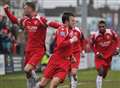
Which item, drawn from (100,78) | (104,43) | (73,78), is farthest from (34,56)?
(104,43)

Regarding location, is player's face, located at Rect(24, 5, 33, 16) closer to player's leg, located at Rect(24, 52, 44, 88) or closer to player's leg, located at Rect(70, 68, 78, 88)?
player's leg, located at Rect(24, 52, 44, 88)

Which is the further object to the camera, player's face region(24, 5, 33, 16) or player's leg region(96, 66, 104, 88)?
player's leg region(96, 66, 104, 88)

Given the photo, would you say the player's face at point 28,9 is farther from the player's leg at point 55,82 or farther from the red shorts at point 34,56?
the player's leg at point 55,82

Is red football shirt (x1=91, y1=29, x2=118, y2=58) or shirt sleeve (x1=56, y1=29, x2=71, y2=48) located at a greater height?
shirt sleeve (x1=56, y1=29, x2=71, y2=48)

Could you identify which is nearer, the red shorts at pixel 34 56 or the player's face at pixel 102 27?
the red shorts at pixel 34 56

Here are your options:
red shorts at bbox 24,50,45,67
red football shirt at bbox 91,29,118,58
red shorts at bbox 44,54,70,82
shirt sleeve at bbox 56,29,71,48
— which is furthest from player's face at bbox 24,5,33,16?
red football shirt at bbox 91,29,118,58

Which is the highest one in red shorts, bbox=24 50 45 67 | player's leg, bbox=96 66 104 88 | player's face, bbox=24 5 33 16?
player's face, bbox=24 5 33 16

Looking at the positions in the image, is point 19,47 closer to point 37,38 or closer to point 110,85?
point 110,85

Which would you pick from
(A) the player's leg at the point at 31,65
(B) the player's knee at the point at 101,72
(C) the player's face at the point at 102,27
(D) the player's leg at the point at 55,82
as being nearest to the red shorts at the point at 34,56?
(A) the player's leg at the point at 31,65

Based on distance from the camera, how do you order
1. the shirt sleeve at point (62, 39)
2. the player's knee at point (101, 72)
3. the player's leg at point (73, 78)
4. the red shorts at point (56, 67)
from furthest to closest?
the player's knee at point (101, 72)
the player's leg at point (73, 78)
the red shorts at point (56, 67)
the shirt sleeve at point (62, 39)

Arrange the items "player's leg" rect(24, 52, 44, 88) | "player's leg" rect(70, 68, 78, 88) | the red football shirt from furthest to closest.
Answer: the red football shirt < "player's leg" rect(70, 68, 78, 88) < "player's leg" rect(24, 52, 44, 88)

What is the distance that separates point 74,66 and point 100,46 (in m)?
1.08

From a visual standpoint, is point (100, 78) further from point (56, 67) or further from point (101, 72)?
point (56, 67)

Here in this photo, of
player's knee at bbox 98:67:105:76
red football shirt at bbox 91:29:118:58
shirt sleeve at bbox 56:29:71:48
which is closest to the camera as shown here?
shirt sleeve at bbox 56:29:71:48
